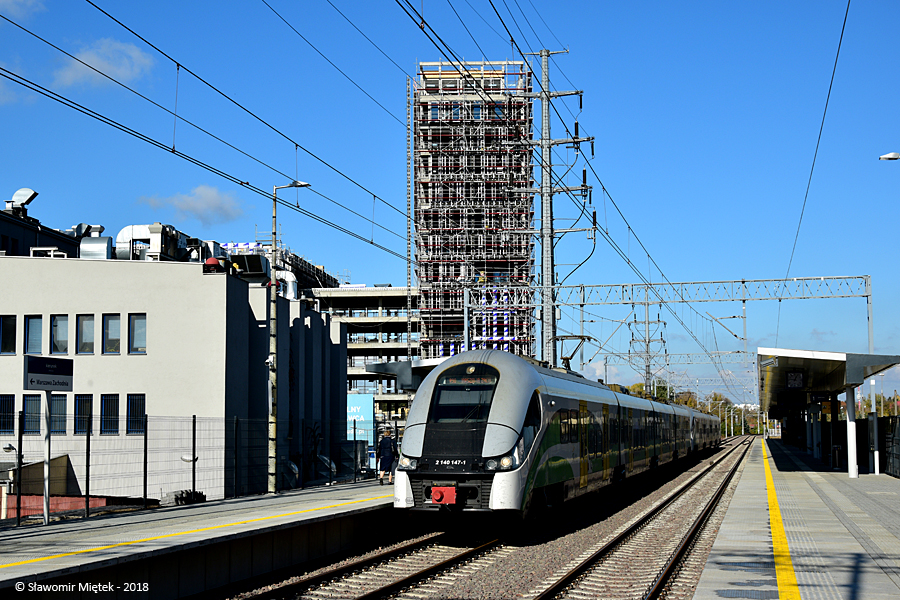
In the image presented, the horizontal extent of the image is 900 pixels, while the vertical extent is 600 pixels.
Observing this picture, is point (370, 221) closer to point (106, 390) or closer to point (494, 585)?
point (106, 390)

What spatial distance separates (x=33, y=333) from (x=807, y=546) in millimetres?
29641

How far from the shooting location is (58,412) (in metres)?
32.9

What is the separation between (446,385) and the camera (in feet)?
54.6

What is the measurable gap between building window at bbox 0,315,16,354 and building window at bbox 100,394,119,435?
4124 mm

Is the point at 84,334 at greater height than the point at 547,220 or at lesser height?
lesser

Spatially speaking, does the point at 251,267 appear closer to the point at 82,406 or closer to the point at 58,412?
the point at 82,406

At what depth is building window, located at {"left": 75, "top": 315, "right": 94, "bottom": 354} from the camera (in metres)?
34.3

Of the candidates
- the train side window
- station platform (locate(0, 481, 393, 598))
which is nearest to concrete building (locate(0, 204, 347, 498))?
station platform (locate(0, 481, 393, 598))

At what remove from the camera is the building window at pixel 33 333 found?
34.3 m

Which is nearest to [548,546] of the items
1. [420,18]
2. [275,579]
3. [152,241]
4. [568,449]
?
[568,449]

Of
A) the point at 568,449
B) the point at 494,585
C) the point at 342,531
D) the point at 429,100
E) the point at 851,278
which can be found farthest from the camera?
the point at 429,100

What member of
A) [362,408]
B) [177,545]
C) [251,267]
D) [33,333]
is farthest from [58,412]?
[362,408]

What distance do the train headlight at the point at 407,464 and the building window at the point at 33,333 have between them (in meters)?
23.5

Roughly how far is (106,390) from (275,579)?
23.9 metres
